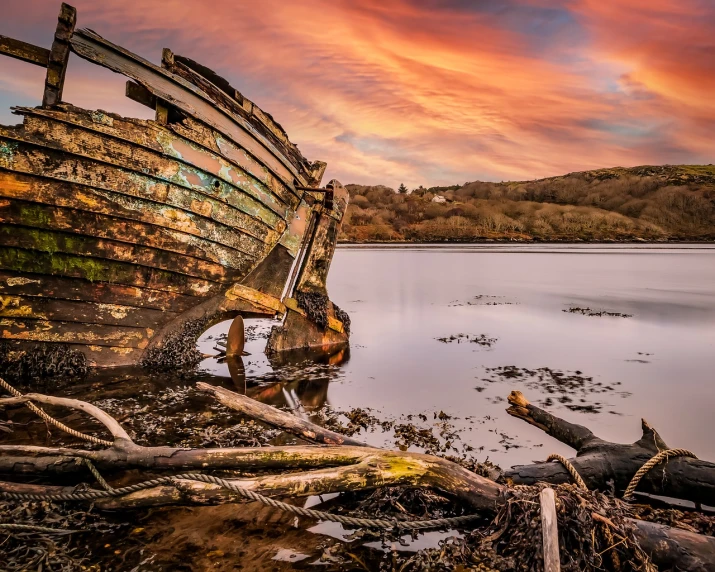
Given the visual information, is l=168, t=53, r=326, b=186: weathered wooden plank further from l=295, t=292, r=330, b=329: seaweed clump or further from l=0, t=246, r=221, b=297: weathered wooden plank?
l=0, t=246, r=221, b=297: weathered wooden plank

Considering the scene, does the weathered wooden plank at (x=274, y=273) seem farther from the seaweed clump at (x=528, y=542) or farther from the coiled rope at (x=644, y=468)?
the coiled rope at (x=644, y=468)

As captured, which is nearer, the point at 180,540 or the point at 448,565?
the point at 448,565

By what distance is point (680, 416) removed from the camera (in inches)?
226

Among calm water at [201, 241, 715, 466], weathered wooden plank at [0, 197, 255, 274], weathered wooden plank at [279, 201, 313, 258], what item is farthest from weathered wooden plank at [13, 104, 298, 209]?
calm water at [201, 241, 715, 466]

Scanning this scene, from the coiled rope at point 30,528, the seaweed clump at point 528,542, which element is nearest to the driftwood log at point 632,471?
the seaweed clump at point 528,542

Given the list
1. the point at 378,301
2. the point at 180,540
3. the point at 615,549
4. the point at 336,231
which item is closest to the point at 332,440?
the point at 180,540

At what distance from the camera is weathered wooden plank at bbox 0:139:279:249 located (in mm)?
5364

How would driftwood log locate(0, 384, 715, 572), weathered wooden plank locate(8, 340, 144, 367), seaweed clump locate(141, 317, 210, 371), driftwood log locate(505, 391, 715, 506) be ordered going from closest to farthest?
driftwood log locate(0, 384, 715, 572), driftwood log locate(505, 391, 715, 506), weathered wooden plank locate(8, 340, 144, 367), seaweed clump locate(141, 317, 210, 371)

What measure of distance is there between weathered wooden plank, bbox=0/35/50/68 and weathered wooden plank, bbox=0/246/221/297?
2.27 metres

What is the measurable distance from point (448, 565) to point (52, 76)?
6455 millimetres

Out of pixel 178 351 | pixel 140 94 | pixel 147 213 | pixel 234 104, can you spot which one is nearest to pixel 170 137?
pixel 140 94

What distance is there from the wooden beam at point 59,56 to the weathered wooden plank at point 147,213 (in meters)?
0.99

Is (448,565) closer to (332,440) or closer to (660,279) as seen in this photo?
(332,440)

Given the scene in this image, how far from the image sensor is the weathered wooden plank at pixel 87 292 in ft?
19.1
